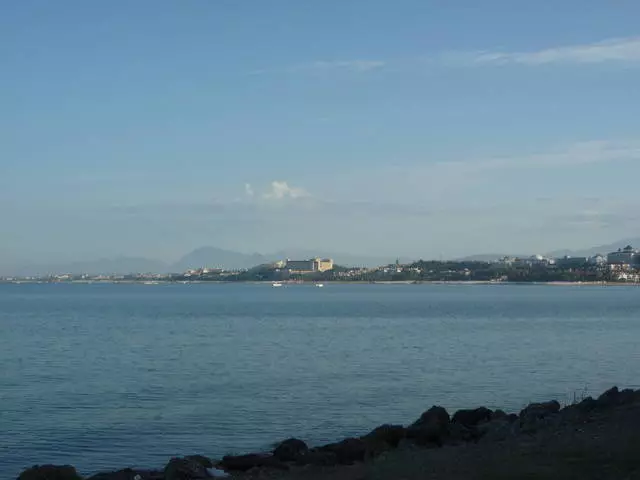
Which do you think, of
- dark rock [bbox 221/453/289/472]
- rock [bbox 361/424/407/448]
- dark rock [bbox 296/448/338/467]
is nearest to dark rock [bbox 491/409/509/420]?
rock [bbox 361/424/407/448]

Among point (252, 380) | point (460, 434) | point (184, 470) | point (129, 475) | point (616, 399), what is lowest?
point (252, 380)

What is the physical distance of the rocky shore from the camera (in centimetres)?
1109

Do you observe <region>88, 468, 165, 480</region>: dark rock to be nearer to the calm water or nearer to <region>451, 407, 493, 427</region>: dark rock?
the calm water

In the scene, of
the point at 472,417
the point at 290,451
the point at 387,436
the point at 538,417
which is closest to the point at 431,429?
the point at 387,436

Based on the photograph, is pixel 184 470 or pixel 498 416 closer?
pixel 184 470

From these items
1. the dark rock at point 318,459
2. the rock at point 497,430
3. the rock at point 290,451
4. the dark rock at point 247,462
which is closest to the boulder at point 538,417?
the rock at point 497,430

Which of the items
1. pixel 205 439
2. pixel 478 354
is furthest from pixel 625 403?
pixel 478 354

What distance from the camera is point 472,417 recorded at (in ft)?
67.0

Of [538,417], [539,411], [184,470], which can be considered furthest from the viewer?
[539,411]

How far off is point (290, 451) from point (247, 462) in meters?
0.85

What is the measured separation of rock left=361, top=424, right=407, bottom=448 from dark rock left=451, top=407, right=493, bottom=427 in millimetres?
2593

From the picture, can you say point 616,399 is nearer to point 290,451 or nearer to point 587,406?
point 587,406

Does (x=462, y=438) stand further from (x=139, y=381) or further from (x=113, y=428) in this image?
(x=139, y=381)

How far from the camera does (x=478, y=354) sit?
39250 mm
